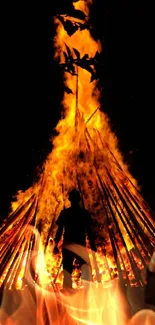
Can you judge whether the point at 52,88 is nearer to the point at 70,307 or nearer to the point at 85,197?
the point at 85,197

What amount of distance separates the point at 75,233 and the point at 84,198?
133 centimetres

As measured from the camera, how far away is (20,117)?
7141 mm

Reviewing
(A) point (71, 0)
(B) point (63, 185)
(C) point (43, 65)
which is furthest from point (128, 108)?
(A) point (71, 0)

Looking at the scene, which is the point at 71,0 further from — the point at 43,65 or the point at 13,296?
the point at 13,296

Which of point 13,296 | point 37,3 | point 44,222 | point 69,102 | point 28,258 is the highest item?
point 69,102

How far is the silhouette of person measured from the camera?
6566 mm

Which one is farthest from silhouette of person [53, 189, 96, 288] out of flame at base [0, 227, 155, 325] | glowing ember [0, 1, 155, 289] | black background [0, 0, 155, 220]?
black background [0, 0, 155, 220]

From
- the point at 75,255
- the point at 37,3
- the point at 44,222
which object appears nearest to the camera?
the point at 37,3

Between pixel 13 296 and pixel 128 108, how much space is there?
3.37m

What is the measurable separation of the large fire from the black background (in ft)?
0.64

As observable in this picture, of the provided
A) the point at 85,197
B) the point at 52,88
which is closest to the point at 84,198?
the point at 85,197

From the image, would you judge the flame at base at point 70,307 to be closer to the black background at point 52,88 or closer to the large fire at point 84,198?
the large fire at point 84,198

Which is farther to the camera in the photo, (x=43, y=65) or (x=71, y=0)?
(x=43, y=65)

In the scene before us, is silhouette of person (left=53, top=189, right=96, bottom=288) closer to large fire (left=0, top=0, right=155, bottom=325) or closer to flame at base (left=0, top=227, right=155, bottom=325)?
large fire (left=0, top=0, right=155, bottom=325)
